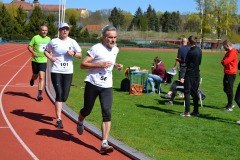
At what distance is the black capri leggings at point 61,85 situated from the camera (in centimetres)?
880

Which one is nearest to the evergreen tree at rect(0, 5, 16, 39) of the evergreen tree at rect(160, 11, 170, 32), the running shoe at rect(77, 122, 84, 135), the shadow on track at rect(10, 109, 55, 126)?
the evergreen tree at rect(160, 11, 170, 32)

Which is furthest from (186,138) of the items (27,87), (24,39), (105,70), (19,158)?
(24,39)

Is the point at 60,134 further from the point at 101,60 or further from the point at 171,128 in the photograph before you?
the point at 171,128

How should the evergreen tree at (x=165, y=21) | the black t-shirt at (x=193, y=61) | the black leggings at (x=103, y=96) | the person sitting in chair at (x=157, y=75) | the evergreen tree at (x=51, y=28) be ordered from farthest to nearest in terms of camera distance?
1. the evergreen tree at (x=165, y=21)
2. the evergreen tree at (x=51, y=28)
3. the person sitting in chair at (x=157, y=75)
4. the black t-shirt at (x=193, y=61)
5. the black leggings at (x=103, y=96)

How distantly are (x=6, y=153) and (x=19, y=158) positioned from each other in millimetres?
361

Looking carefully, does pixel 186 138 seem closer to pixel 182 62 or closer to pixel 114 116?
pixel 114 116

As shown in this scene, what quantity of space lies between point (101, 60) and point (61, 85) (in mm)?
2310

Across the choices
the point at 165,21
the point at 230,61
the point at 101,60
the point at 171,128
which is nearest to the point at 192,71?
the point at 230,61

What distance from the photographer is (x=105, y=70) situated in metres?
6.91

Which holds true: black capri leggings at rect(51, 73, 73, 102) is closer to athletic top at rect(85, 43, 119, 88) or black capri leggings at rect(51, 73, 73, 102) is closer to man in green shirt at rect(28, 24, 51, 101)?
athletic top at rect(85, 43, 119, 88)

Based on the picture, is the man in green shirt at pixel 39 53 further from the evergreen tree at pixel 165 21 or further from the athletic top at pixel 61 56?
the evergreen tree at pixel 165 21

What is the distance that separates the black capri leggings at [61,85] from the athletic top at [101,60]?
6.44 feet

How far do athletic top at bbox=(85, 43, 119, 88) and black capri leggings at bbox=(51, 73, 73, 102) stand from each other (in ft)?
6.44

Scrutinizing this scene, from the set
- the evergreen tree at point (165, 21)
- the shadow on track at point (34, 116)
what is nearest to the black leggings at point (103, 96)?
the shadow on track at point (34, 116)
